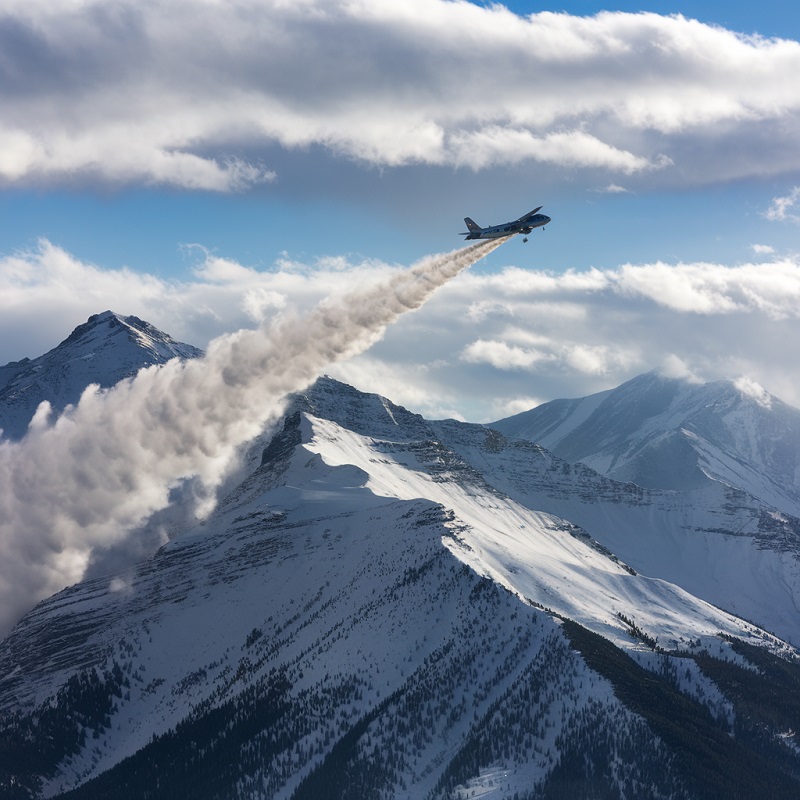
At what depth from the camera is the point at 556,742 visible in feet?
631

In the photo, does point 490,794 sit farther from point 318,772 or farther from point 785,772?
point 785,772

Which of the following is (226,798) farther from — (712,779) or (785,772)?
(785,772)

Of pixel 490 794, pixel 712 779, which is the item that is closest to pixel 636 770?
pixel 712 779

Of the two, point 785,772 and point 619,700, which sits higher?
point 619,700

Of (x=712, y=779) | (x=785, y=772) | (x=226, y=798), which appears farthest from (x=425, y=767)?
(x=785, y=772)

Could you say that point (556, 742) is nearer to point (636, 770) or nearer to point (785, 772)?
point (636, 770)

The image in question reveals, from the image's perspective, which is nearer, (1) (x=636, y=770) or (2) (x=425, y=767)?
(1) (x=636, y=770)

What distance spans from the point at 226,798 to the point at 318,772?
15444 millimetres

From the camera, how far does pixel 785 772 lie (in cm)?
19788

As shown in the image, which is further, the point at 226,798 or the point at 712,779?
the point at 226,798

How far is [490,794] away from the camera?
593 feet

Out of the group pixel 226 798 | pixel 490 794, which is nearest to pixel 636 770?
pixel 490 794

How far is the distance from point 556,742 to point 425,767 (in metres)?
22.0

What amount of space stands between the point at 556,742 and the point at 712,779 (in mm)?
24314
